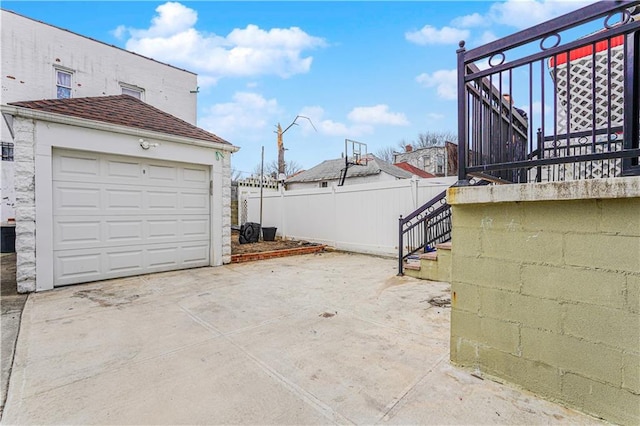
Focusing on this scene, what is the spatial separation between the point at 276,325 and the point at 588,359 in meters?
2.57

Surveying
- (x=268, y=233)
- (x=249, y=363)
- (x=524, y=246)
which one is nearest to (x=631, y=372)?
(x=524, y=246)

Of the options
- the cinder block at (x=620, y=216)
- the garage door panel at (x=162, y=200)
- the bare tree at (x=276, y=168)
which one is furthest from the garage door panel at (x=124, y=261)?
the bare tree at (x=276, y=168)

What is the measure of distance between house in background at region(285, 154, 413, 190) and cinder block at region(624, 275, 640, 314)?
15.7 metres

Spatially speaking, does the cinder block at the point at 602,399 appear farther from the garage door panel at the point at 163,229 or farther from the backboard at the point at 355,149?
the backboard at the point at 355,149

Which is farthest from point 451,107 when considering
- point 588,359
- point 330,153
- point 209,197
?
point 330,153

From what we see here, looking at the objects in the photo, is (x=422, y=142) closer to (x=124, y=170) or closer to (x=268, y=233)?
(x=268, y=233)

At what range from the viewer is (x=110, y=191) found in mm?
5379

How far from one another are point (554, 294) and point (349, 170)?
17870 mm

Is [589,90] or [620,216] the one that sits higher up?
[589,90]

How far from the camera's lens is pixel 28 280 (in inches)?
180

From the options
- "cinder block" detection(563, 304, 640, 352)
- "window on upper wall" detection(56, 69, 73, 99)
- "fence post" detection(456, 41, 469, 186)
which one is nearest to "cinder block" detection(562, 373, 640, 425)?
"cinder block" detection(563, 304, 640, 352)

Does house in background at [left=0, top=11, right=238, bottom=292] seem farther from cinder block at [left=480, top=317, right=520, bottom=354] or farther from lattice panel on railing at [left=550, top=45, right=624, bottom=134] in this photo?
lattice panel on railing at [left=550, top=45, right=624, bottom=134]

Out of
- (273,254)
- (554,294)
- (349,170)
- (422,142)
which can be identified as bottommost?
(273,254)

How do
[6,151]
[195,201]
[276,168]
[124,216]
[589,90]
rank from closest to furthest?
1. [589,90]
2. [124,216]
3. [195,201]
4. [6,151]
5. [276,168]
